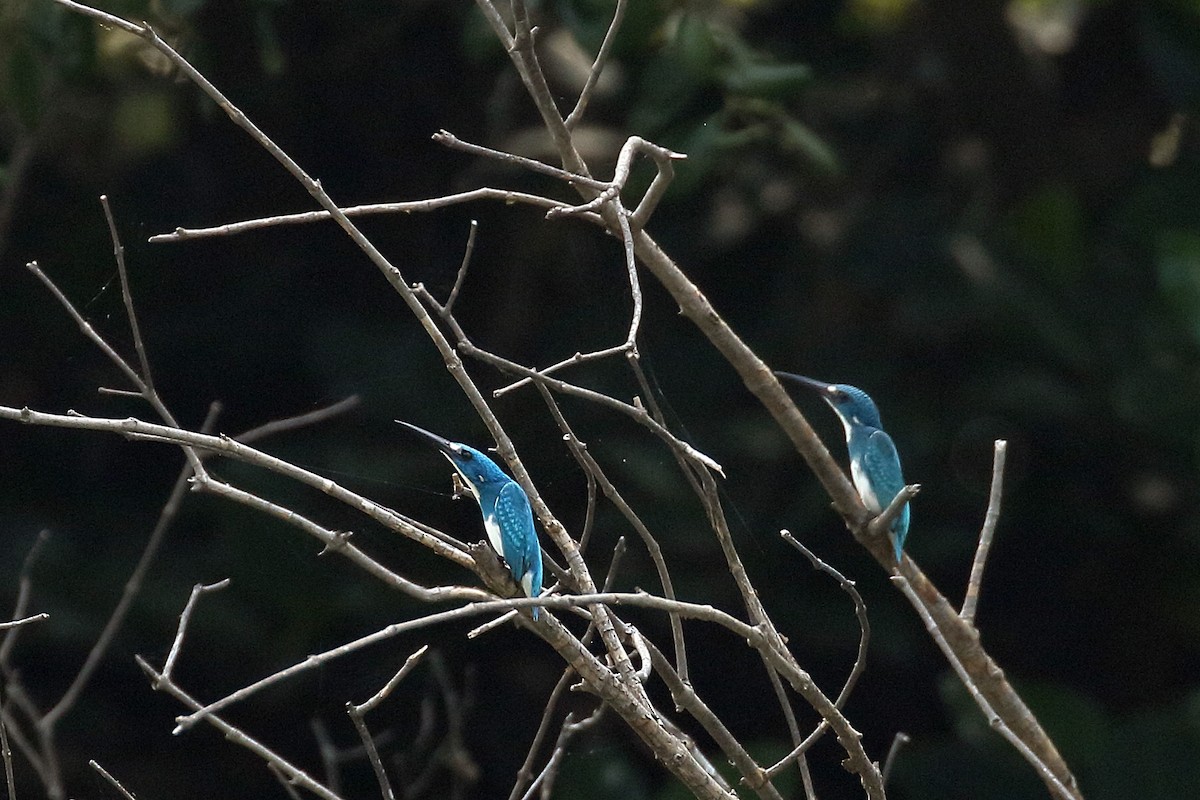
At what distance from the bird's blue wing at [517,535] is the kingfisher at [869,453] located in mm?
962

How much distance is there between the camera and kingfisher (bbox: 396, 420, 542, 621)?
2533 millimetres

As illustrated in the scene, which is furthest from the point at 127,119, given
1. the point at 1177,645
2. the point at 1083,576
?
the point at 1177,645

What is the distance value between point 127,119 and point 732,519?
240 centimetres

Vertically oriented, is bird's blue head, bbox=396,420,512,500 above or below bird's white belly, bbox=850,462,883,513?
above

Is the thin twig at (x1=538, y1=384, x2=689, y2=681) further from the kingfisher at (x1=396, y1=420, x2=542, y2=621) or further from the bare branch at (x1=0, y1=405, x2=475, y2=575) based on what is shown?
the kingfisher at (x1=396, y1=420, x2=542, y2=621)

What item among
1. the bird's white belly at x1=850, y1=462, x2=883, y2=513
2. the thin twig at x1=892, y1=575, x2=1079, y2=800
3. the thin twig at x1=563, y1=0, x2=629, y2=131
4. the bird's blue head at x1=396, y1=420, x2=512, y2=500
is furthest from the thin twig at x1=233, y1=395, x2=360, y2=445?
the bird's white belly at x1=850, y1=462, x2=883, y2=513

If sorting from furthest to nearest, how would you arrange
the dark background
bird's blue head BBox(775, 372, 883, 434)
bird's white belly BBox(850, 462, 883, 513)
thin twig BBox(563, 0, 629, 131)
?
1. the dark background
2. bird's blue head BBox(775, 372, 883, 434)
3. bird's white belly BBox(850, 462, 883, 513)
4. thin twig BBox(563, 0, 629, 131)

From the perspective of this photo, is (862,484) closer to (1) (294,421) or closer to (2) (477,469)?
(2) (477,469)

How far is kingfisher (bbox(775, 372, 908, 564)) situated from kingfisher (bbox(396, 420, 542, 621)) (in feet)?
3.17

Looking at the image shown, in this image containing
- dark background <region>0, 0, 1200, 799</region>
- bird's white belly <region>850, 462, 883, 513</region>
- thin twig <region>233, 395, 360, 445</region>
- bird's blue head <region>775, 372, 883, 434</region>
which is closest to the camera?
thin twig <region>233, 395, 360, 445</region>

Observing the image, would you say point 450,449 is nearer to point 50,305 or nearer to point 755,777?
point 755,777

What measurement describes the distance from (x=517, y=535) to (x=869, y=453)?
1.09 m

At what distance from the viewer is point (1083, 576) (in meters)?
5.27

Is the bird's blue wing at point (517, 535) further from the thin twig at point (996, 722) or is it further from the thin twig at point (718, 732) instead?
the thin twig at point (996, 722)
